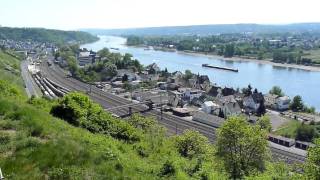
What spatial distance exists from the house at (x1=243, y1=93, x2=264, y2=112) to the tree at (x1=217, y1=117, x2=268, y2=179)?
1572 cm

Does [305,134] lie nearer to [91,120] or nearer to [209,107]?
[209,107]

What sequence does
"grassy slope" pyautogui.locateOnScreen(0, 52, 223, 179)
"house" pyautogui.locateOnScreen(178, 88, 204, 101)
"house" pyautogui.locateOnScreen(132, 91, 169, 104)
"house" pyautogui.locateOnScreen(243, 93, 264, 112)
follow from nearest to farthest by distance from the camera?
"grassy slope" pyautogui.locateOnScreen(0, 52, 223, 179) < "house" pyautogui.locateOnScreen(243, 93, 264, 112) < "house" pyautogui.locateOnScreen(132, 91, 169, 104) < "house" pyautogui.locateOnScreen(178, 88, 204, 101)

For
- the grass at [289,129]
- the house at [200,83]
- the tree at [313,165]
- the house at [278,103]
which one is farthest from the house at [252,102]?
the tree at [313,165]

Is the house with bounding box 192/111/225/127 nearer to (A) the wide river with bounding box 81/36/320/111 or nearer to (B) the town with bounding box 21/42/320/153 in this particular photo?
(B) the town with bounding box 21/42/320/153

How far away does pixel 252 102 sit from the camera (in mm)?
25547

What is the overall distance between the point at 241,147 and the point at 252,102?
54.2 ft

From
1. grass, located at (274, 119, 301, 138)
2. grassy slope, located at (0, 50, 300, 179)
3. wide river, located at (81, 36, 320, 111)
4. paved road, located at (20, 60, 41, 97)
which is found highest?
grassy slope, located at (0, 50, 300, 179)

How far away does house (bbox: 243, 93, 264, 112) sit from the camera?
82.9ft

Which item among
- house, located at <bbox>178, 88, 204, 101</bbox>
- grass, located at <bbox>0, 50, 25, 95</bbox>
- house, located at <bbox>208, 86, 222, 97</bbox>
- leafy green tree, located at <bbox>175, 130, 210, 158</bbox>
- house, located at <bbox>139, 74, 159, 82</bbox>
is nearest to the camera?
leafy green tree, located at <bbox>175, 130, 210, 158</bbox>

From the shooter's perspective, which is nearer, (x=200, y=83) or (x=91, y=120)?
(x=91, y=120)

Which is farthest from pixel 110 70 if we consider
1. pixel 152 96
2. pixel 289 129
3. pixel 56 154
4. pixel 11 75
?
pixel 56 154

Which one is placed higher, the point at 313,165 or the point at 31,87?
the point at 313,165

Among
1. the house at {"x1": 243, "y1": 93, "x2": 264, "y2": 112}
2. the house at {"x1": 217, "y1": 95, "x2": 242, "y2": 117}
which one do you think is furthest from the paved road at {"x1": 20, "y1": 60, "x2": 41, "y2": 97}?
the house at {"x1": 243, "y1": 93, "x2": 264, "y2": 112}

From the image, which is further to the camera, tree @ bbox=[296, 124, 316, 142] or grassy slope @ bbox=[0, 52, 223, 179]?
tree @ bbox=[296, 124, 316, 142]
